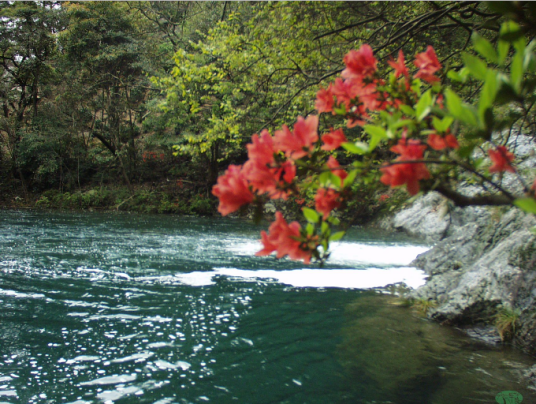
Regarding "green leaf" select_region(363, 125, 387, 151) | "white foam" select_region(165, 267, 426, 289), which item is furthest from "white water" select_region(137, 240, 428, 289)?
"green leaf" select_region(363, 125, 387, 151)

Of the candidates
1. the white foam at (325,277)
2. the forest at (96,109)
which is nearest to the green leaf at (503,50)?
the white foam at (325,277)

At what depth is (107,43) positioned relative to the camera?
2095cm

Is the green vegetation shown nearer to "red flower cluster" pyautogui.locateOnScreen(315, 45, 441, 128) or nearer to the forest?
"red flower cluster" pyautogui.locateOnScreen(315, 45, 441, 128)

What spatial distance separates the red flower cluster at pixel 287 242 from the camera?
4.33 ft

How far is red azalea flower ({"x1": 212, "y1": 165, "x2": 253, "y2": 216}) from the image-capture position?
1.28 meters

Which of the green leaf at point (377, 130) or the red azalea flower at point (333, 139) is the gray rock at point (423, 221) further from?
the green leaf at point (377, 130)

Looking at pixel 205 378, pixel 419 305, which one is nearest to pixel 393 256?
pixel 419 305

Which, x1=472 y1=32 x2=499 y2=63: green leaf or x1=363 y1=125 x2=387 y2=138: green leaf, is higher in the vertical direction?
x1=472 y1=32 x2=499 y2=63: green leaf

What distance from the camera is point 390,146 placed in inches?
54.2

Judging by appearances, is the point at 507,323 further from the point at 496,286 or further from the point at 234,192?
the point at 234,192

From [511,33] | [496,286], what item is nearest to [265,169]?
[511,33]

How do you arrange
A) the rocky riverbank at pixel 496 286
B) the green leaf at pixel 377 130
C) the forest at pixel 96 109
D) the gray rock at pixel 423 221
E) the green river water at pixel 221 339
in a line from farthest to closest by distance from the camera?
the forest at pixel 96 109, the gray rock at pixel 423 221, the rocky riverbank at pixel 496 286, the green river water at pixel 221 339, the green leaf at pixel 377 130

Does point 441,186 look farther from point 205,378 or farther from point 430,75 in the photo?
point 205,378

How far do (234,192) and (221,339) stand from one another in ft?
12.3
